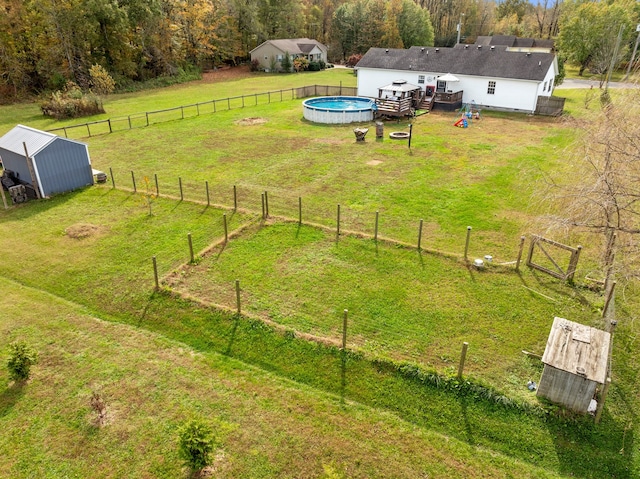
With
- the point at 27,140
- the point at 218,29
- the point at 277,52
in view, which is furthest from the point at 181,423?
the point at 218,29

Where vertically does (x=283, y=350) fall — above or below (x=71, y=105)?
below

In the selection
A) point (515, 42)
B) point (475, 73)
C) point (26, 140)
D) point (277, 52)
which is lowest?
point (26, 140)

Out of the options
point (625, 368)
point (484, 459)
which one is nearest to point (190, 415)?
point (484, 459)

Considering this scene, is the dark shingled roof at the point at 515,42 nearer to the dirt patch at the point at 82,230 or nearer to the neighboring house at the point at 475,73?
the neighboring house at the point at 475,73

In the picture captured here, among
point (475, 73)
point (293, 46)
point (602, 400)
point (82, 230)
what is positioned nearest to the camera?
point (602, 400)

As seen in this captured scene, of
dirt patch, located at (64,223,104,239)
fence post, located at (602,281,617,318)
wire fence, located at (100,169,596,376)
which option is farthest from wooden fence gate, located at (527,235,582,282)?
dirt patch, located at (64,223,104,239)

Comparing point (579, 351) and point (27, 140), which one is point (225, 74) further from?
point (579, 351)

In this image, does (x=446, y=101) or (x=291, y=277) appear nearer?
(x=291, y=277)
